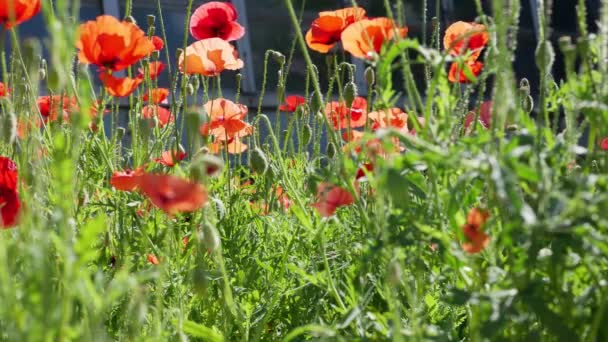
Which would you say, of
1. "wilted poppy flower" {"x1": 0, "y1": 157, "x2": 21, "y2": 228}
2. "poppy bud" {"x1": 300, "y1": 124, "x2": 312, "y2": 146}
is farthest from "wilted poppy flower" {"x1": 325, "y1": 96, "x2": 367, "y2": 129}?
"wilted poppy flower" {"x1": 0, "y1": 157, "x2": 21, "y2": 228}

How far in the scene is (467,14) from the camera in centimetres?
696

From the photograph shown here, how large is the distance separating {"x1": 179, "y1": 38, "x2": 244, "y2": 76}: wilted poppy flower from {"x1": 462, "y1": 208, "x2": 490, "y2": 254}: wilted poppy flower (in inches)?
30.0

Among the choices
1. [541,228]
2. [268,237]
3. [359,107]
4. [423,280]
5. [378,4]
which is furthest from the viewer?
[378,4]

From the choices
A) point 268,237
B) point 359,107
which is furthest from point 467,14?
point 268,237

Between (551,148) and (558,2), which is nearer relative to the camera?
(551,148)

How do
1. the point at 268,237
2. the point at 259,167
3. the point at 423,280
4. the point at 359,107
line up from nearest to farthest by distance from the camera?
the point at 423,280
the point at 259,167
the point at 268,237
the point at 359,107

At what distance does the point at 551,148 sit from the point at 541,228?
10 cm

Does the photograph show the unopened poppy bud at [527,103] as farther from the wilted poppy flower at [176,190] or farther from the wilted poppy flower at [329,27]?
the wilted poppy flower at [176,190]

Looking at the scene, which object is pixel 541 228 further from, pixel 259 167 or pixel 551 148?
pixel 259 167

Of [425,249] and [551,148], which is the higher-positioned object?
[551,148]

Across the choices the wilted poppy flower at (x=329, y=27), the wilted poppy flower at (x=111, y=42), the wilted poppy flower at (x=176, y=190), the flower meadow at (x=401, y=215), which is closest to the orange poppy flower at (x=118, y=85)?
the flower meadow at (x=401, y=215)

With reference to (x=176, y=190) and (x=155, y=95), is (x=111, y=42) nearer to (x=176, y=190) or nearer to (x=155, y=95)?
(x=176, y=190)

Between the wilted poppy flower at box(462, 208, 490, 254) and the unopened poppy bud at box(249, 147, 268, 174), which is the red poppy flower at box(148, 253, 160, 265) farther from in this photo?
the wilted poppy flower at box(462, 208, 490, 254)

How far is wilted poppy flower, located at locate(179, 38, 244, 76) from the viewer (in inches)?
56.1
